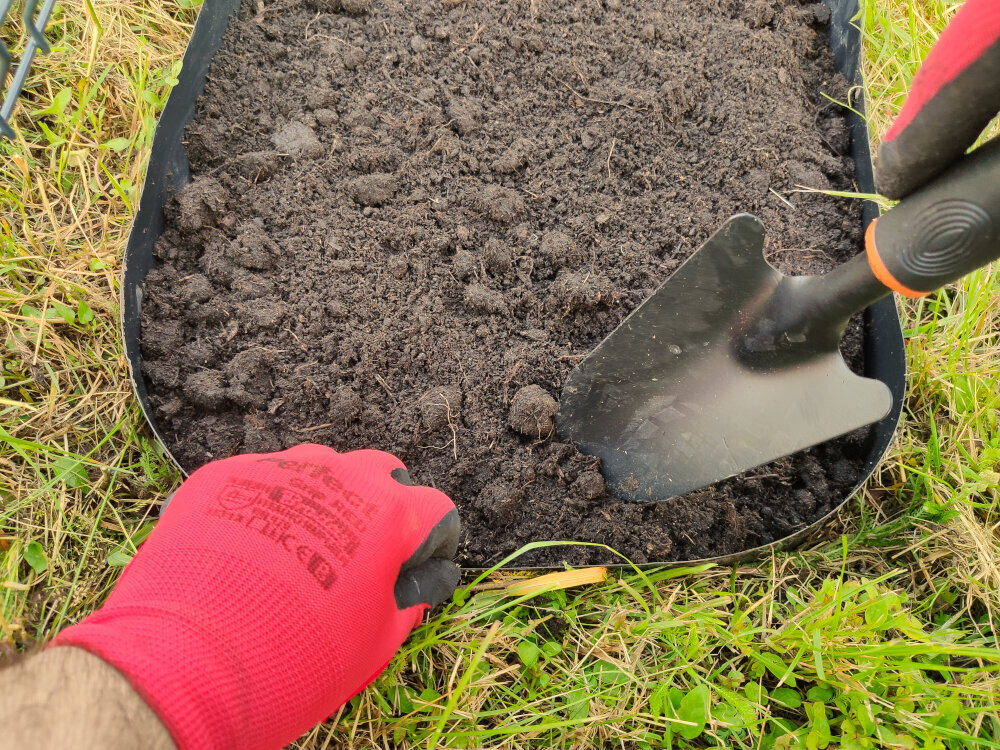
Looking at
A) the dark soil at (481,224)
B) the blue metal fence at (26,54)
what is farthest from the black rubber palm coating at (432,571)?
the blue metal fence at (26,54)

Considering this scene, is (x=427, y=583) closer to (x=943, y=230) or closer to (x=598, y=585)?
(x=598, y=585)

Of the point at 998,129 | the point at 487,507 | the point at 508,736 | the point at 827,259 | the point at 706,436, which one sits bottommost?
the point at 508,736

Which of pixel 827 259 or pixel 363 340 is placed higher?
pixel 827 259

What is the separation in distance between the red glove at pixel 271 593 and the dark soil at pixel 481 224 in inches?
8.8

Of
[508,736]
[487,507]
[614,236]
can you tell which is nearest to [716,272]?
[614,236]

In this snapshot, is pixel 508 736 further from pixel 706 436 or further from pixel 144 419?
pixel 144 419

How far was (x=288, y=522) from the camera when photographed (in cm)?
94

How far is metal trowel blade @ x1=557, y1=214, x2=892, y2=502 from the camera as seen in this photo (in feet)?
3.93

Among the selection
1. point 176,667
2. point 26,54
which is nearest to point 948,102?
point 176,667

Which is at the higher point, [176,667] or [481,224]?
[481,224]

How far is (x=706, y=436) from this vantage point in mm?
1250

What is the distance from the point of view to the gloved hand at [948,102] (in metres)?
0.74

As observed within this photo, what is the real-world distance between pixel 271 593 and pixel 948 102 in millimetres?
1073

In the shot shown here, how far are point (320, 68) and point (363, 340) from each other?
0.74 meters
